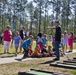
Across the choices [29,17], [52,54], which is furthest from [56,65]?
[29,17]

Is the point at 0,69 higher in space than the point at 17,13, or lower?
lower

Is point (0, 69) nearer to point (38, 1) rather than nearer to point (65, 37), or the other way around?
point (65, 37)

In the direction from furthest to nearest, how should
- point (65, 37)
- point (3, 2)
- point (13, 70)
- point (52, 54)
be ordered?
point (3, 2), point (65, 37), point (52, 54), point (13, 70)

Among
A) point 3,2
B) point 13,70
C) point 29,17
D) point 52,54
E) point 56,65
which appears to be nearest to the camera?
point 13,70

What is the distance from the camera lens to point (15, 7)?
73625 mm

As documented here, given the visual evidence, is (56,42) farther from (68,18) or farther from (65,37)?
(68,18)

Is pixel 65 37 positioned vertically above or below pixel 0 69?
above

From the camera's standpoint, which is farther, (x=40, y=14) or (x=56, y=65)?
(x=40, y=14)

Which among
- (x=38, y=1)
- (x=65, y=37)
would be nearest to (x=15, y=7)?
(x=38, y=1)

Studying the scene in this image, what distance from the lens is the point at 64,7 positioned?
73.2m

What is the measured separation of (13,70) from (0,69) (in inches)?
19.8

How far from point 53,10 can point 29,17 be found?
9.92 metres

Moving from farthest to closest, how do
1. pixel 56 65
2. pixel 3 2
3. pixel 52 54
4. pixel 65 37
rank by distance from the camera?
pixel 3 2, pixel 65 37, pixel 52 54, pixel 56 65

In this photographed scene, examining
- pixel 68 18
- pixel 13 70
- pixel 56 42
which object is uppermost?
pixel 68 18
